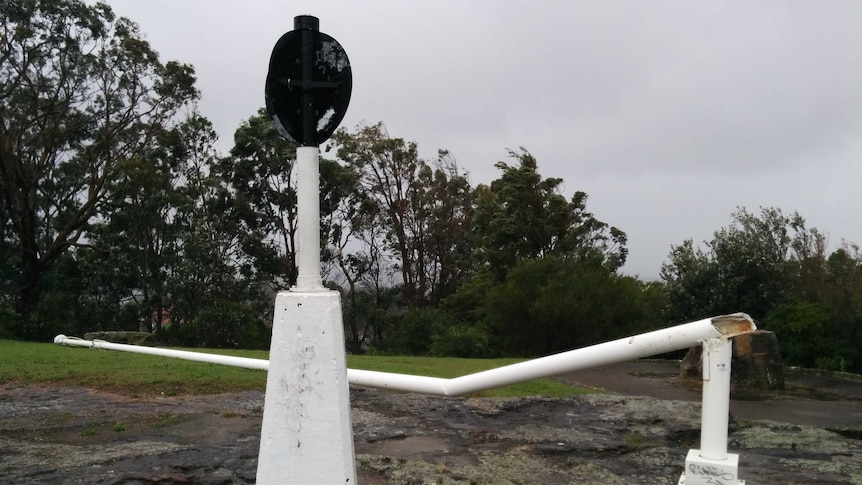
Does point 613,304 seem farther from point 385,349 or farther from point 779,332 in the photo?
point 385,349

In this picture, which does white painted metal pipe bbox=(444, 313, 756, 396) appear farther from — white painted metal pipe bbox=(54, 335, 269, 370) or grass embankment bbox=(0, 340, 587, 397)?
grass embankment bbox=(0, 340, 587, 397)

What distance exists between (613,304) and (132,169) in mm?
14637

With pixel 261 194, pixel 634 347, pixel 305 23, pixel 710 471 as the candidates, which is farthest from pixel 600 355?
pixel 261 194

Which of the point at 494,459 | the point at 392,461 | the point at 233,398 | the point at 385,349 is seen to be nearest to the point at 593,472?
the point at 494,459

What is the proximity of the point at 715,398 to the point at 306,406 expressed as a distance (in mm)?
1459

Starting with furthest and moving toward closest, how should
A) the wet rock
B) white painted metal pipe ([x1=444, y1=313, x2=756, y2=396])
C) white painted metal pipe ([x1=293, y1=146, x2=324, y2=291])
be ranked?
the wet rock, white painted metal pipe ([x1=293, y1=146, x2=324, y2=291]), white painted metal pipe ([x1=444, y1=313, x2=756, y2=396])

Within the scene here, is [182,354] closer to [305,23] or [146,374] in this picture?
[146,374]

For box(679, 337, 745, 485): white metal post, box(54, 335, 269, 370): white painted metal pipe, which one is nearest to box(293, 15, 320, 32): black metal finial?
box(679, 337, 745, 485): white metal post

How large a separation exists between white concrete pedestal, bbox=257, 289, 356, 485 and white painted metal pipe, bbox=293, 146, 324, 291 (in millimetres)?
115

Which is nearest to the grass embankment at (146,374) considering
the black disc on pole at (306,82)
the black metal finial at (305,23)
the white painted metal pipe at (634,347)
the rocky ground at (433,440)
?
the rocky ground at (433,440)

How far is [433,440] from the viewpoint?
18.1ft

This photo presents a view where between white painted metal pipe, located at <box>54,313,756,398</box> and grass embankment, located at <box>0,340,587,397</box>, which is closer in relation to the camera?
white painted metal pipe, located at <box>54,313,756,398</box>

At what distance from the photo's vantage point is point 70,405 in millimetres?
6852

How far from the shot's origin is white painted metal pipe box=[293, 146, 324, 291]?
268 cm
